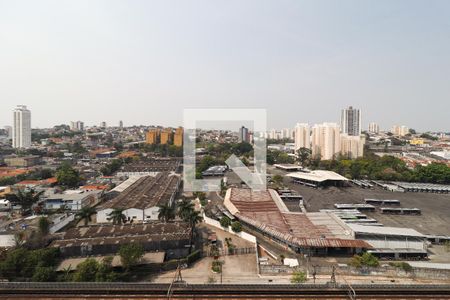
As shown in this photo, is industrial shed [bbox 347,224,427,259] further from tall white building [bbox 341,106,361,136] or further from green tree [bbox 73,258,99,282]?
tall white building [bbox 341,106,361,136]

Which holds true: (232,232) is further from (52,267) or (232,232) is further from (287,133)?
(287,133)

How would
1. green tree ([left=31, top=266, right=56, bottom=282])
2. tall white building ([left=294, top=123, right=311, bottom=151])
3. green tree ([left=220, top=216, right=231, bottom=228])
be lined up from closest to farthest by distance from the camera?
green tree ([left=31, top=266, right=56, bottom=282]), green tree ([left=220, top=216, right=231, bottom=228]), tall white building ([left=294, top=123, right=311, bottom=151])

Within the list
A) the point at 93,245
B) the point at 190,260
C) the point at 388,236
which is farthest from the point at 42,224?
the point at 388,236

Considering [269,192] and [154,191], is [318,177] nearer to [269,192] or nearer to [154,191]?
[269,192]

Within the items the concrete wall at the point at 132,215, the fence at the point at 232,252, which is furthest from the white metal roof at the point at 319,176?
the concrete wall at the point at 132,215

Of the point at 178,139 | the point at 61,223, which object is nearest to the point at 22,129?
the point at 178,139

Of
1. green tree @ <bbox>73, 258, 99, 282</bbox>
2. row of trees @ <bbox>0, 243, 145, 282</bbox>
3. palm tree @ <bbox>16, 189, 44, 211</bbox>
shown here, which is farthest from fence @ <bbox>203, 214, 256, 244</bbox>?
palm tree @ <bbox>16, 189, 44, 211</bbox>

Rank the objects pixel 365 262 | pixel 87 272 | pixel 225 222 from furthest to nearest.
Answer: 1. pixel 225 222
2. pixel 365 262
3. pixel 87 272
